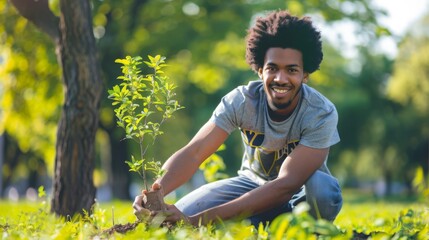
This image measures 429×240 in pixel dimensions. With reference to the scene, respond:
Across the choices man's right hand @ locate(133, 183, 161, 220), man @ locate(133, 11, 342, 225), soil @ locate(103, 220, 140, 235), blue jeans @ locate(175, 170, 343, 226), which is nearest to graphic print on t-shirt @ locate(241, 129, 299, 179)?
man @ locate(133, 11, 342, 225)

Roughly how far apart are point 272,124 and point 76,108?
230 centimetres

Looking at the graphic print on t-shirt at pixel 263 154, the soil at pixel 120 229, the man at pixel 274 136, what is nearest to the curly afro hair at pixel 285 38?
the man at pixel 274 136

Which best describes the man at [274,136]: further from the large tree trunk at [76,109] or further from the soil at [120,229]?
the large tree trunk at [76,109]

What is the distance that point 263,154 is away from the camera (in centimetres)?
498

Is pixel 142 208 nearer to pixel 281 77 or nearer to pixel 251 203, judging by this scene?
pixel 251 203

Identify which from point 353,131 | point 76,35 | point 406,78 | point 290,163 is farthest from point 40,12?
point 353,131

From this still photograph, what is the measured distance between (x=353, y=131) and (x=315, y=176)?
31922 millimetres

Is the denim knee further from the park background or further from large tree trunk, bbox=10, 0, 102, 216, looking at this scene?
large tree trunk, bbox=10, 0, 102, 216

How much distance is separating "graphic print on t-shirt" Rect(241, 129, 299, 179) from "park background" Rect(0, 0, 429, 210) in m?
1.10

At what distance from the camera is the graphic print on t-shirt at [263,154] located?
16.0ft

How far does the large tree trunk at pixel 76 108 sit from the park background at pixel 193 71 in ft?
0.86

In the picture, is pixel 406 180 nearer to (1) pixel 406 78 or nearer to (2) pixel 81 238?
(1) pixel 406 78

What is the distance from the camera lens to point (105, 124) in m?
Answer: 19.5

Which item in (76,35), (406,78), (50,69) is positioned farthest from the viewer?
(406,78)
